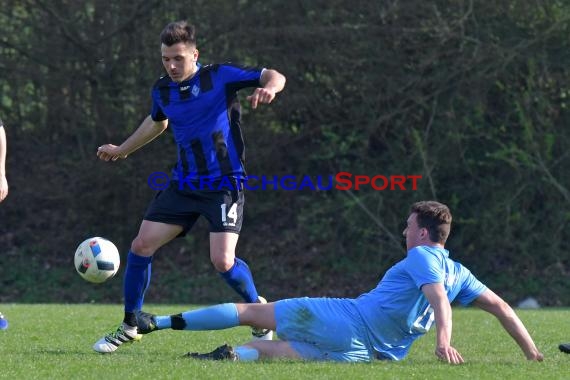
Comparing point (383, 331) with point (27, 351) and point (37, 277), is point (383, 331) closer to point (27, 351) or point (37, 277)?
point (27, 351)

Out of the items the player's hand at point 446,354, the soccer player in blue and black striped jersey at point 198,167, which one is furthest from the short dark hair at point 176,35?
the player's hand at point 446,354

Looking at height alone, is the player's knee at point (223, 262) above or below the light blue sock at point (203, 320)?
above

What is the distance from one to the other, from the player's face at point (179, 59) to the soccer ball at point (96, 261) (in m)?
1.28

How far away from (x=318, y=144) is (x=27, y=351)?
871cm

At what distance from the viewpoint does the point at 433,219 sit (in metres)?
5.69

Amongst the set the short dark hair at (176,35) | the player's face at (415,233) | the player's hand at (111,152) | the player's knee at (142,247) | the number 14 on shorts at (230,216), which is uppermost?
the short dark hair at (176,35)

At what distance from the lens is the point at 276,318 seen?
5.77 meters

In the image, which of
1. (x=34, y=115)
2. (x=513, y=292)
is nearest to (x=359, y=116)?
(x=513, y=292)

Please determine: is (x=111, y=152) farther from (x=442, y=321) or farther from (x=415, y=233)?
(x=442, y=321)

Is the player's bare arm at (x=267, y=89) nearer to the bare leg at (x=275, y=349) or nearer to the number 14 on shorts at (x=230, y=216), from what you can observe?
the number 14 on shorts at (x=230, y=216)

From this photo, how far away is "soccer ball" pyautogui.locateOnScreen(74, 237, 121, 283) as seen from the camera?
7.15 m

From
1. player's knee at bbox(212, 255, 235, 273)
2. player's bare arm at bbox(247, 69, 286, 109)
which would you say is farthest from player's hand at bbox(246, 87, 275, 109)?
player's knee at bbox(212, 255, 235, 273)

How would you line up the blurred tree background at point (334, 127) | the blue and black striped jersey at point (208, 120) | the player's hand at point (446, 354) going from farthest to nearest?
the blurred tree background at point (334, 127) < the blue and black striped jersey at point (208, 120) < the player's hand at point (446, 354)

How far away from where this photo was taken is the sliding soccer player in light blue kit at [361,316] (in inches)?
223
